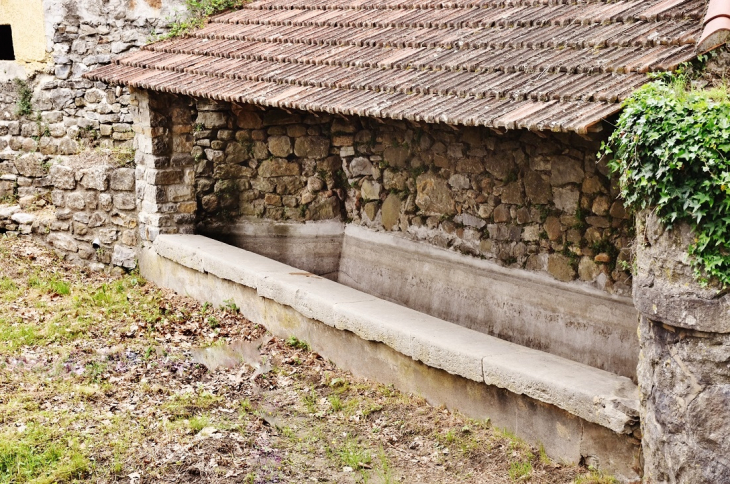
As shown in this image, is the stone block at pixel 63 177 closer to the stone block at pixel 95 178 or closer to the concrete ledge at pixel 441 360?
the stone block at pixel 95 178

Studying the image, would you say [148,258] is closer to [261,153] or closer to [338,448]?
[261,153]

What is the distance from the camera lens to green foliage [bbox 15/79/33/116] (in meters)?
9.11

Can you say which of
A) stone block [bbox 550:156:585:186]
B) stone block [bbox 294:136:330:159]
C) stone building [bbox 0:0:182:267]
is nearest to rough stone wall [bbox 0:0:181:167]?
stone building [bbox 0:0:182:267]

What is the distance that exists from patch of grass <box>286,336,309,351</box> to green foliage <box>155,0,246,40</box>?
11.5ft

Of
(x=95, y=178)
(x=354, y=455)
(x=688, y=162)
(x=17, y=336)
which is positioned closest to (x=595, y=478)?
(x=354, y=455)

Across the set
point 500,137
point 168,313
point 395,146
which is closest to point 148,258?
point 168,313

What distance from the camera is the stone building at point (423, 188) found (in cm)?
440

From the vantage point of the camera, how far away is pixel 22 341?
629 cm

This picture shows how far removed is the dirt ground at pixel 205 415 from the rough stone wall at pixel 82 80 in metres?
2.47

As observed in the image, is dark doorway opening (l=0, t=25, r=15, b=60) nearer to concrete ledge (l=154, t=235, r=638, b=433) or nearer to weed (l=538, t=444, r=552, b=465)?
concrete ledge (l=154, t=235, r=638, b=433)

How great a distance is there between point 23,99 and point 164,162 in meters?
2.66

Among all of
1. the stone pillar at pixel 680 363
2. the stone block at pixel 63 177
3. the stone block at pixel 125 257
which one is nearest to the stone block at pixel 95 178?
the stone block at pixel 63 177

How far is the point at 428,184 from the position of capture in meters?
6.84

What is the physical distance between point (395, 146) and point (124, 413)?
10.7 ft
